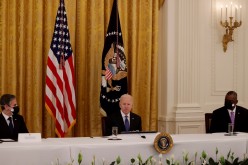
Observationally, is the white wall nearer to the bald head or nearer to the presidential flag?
the presidential flag

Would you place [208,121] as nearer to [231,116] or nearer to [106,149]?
[231,116]

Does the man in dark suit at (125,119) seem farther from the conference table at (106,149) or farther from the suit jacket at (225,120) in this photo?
the suit jacket at (225,120)

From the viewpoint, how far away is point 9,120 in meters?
5.79

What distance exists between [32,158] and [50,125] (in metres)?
2.82

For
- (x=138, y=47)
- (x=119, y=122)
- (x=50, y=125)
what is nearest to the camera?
(x=119, y=122)

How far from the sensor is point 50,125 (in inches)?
286

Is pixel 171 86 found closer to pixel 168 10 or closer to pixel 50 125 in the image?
pixel 168 10

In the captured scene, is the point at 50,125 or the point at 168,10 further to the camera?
the point at 168,10

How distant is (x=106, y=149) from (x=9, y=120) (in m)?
1.68

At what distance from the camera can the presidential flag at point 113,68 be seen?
712 centimetres

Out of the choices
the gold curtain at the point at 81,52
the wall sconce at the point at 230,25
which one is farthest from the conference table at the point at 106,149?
the wall sconce at the point at 230,25

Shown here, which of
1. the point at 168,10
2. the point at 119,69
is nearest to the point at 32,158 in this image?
the point at 119,69

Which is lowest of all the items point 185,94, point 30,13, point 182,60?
point 185,94

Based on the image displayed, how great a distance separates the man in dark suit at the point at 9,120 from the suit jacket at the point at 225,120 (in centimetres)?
275
